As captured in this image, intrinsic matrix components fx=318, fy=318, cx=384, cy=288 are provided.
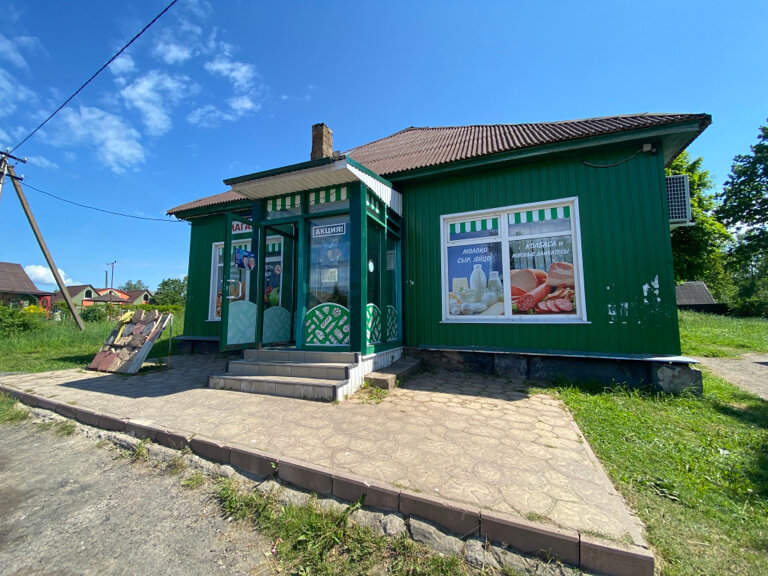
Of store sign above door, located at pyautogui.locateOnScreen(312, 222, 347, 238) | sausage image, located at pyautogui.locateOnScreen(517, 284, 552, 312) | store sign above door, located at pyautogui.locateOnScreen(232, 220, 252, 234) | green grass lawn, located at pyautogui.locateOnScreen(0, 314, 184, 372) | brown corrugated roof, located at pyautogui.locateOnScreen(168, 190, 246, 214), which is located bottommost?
green grass lawn, located at pyautogui.locateOnScreen(0, 314, 184, 372)

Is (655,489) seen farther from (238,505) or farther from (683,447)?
(238,505)

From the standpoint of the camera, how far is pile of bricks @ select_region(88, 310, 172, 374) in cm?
676

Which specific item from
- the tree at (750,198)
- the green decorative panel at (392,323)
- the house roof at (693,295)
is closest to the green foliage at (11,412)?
the green decorative panel at (392,323)

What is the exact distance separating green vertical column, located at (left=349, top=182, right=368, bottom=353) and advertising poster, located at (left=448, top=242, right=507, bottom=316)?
6.97ft

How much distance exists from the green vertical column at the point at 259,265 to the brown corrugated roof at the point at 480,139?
2.72 m

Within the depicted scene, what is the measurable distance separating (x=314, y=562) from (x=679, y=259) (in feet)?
63.9

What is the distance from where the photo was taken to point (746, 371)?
24.1 feet

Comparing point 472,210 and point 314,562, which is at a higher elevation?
point 472,210

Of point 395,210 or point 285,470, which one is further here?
point 395,210

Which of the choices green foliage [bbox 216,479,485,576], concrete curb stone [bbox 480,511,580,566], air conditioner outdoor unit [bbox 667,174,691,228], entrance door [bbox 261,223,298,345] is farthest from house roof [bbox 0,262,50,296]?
air conditioner outdoor unit [bbox 667,174,691,228]

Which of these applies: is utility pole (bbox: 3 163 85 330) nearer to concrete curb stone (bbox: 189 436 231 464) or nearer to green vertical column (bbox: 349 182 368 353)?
green vertical column (bbox: 349 182 368 353)

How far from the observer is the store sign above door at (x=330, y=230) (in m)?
5.57

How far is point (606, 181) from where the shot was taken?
5516 millimetres

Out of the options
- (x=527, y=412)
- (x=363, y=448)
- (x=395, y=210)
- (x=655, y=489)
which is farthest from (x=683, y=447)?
(x=395, y=210)
